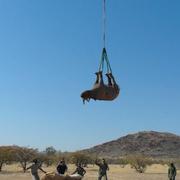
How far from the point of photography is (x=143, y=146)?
527ft

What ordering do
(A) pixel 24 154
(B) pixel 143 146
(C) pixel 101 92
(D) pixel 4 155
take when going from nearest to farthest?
(C) pixel 101 92, (D) pixel 4 155, (A) pixel 24 154, (B) pixel 143 146

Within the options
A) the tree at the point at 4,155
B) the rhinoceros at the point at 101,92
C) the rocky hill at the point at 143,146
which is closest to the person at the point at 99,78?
the rhinoceros at the point at 101,92

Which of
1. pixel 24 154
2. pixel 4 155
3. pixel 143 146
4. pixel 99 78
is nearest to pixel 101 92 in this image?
pixel 99 78

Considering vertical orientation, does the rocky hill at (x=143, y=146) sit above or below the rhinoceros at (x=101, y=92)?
above

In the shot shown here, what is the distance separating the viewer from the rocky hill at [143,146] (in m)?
152

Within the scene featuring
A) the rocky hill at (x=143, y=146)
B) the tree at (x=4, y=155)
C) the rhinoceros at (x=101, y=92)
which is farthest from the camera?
the rocky hill at (x=143, y=146)

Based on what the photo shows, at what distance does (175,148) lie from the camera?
6063 inches

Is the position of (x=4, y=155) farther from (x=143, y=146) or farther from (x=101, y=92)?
(x=143, y=146)

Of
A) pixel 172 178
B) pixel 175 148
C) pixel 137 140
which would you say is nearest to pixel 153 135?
pixel 137 140

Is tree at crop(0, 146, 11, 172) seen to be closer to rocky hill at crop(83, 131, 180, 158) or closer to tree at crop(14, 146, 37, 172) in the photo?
tree at crop(14, 146, 37, 172)

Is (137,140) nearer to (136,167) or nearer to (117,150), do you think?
(117,150)

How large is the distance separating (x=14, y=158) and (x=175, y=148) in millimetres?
101858

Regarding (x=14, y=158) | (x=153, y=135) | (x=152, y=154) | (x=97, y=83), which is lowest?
(x=97, y=83)

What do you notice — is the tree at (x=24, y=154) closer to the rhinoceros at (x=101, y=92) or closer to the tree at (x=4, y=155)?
the tree at (x=4, y=155)
